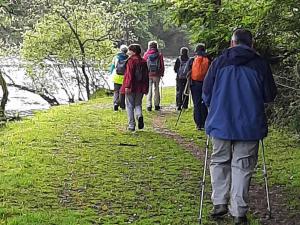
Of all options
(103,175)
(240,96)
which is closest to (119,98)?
(103,175)

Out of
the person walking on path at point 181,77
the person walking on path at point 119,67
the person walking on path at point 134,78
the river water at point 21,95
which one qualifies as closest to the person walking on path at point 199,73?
the person walking on path at point 134,78

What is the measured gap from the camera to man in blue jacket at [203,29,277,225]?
5.98m

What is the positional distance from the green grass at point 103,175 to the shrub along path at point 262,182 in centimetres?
5

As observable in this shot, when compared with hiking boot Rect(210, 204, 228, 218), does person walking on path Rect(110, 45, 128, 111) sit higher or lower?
higher

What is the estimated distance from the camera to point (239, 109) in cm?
598

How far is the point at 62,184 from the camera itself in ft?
26.4

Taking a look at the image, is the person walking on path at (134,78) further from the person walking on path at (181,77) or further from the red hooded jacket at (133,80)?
the person walking on path at (181,77)

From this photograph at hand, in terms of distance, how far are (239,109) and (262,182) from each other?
2.46 m

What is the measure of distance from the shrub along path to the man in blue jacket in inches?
21.4

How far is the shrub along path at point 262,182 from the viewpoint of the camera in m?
6.64

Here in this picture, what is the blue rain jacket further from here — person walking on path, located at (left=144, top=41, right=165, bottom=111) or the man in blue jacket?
person walking on path, located at (left=144, top=41, right=165, bottom=111)

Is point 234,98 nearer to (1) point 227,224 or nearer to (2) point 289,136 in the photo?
(1) point 227,224

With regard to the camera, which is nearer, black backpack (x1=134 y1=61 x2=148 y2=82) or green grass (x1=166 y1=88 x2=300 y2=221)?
green grass (x1=166 y1=88 x2=300 y2=221)

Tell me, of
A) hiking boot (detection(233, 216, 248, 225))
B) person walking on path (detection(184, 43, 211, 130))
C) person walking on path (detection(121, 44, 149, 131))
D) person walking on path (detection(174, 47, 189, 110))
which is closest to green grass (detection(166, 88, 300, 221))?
person walking on path (detection(184, 43, 211, 130))
